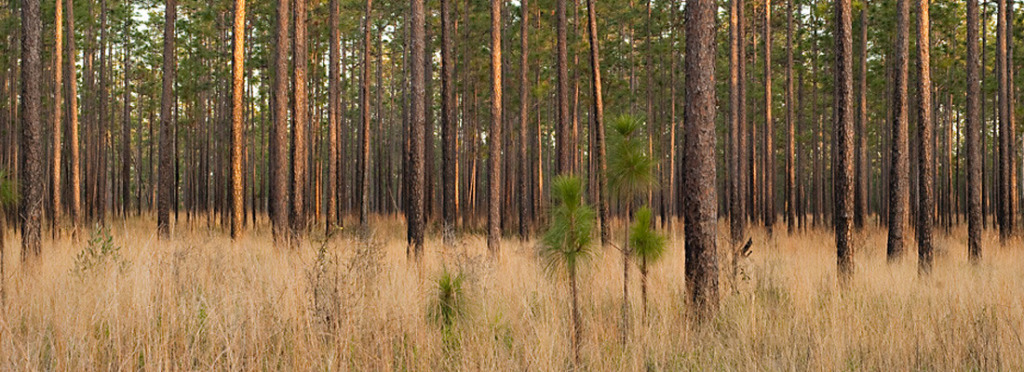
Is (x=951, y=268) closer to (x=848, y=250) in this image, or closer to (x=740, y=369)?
(x=848, y=250)

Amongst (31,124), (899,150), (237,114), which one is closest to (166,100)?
(237,114)

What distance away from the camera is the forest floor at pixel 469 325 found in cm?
430

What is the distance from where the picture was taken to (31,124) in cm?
810

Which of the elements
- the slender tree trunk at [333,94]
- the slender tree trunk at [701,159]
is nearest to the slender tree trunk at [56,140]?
the slender tree trunk at [333,94]

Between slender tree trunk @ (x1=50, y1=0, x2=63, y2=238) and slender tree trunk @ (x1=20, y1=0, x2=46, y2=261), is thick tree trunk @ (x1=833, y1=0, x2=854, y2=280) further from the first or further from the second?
slender tree trunk @ (x1=50, y1=0, x2=63, y2=238)

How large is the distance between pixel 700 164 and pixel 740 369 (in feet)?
6.87

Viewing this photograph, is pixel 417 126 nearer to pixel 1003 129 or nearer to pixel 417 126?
pixel 417 126

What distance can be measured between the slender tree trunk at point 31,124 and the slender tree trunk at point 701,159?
755cm

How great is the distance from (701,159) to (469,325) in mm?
2493

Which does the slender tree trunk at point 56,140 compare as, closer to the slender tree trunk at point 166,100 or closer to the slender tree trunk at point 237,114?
the slender tree trunk at point 166,100

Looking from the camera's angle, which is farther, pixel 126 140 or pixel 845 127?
pixel 126 140

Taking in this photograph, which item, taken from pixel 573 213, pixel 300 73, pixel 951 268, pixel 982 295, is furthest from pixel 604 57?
pixel 573 213

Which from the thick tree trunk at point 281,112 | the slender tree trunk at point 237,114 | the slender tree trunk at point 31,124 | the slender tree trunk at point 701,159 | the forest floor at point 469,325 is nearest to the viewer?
the forest floor at point 469,325

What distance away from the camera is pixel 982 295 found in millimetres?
7004
